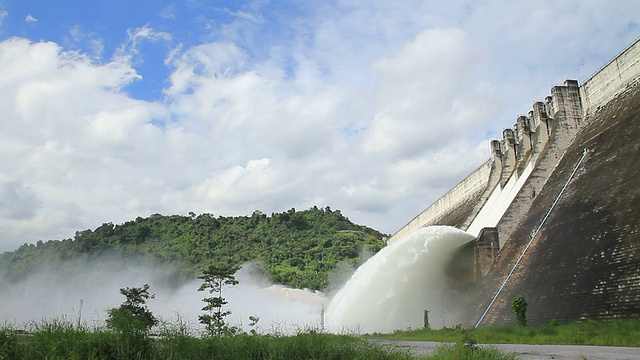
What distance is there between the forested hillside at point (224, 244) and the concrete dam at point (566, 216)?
2674 cm

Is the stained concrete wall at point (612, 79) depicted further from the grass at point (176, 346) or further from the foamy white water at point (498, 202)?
the grass at point (176, 346)

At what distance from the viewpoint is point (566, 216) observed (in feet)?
58.1

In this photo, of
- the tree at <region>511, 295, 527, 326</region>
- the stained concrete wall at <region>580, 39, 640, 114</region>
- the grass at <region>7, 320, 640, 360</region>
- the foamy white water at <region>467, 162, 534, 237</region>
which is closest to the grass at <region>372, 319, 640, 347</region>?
the tree at <region>511, 295, 527, 326</region>

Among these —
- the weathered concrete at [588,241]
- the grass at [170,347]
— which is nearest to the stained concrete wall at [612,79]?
the weathered concrete at [588,241]

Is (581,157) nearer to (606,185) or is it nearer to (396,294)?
(606,185)

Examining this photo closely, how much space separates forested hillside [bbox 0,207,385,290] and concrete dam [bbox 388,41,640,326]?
26738 millimetres

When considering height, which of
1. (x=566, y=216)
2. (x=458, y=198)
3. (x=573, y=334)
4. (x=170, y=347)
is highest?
(x=458, y=198)

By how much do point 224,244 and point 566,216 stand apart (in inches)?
2144

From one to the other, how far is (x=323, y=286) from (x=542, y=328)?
113 feet

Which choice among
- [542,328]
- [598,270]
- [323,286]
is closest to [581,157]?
[598,270]

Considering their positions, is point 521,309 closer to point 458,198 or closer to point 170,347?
point 170,347

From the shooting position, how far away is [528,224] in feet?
68.3

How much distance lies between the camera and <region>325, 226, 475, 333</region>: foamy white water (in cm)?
2373

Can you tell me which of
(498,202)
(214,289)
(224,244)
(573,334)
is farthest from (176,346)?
(224,244)
